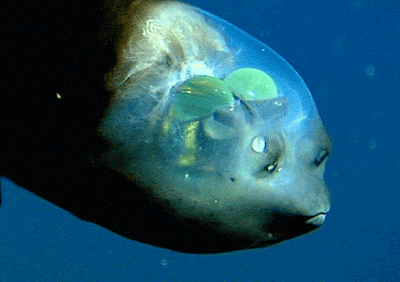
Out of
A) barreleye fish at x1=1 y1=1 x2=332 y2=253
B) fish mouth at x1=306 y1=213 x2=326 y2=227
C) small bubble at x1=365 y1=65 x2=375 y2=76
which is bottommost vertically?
small bubble at x1=365 y1=65 x2=375 y2=76

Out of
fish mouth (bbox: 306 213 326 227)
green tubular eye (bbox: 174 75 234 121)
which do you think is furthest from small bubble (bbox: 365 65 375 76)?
green tubular eye (bbox: 174 75 234 121)

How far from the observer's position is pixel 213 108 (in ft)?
3.04

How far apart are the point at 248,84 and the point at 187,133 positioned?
163mm

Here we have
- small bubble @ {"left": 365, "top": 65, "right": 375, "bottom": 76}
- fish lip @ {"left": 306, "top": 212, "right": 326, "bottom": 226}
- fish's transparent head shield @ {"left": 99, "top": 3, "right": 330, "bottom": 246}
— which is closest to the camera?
fish's transparent head shield @ {"left": 99, "top": 3, "right": 330, "bottom": 246}

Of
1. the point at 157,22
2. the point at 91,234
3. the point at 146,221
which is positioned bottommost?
the point at 91,234

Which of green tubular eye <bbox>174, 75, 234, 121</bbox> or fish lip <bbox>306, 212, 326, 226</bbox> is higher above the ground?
green tubular eye <bbox>174, 75, 234, 121</bbox>

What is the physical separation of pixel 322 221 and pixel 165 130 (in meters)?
0.39

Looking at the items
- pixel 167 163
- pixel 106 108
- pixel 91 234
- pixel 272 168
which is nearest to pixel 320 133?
pixel 272 168

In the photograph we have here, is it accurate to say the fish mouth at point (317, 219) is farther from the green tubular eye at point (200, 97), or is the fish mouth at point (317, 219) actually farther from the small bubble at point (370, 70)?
the small bubble at point (370, 70)

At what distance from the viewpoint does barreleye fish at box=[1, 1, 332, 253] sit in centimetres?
90

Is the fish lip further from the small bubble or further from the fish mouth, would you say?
the small bubble

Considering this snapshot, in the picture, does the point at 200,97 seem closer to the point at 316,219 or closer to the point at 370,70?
the point at 316,219

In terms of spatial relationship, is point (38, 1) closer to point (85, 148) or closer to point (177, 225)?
point (85, 148)

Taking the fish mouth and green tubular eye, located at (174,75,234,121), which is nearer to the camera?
green tubular eye, located at (174,75,234,121)
